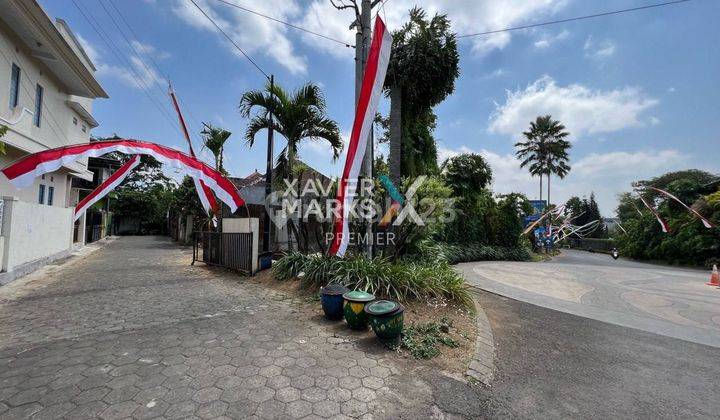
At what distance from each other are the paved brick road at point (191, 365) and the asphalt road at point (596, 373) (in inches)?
30.8

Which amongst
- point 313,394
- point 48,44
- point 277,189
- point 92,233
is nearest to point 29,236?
point 48,44

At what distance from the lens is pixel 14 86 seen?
9.47 m

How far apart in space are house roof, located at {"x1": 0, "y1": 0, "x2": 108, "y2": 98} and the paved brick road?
25.0 feet

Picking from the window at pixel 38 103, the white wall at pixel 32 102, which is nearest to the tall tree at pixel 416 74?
the white wall at pixel 32 102

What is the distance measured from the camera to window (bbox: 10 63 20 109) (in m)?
9.33

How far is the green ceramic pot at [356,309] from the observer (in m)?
4.38

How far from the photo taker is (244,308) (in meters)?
5.50

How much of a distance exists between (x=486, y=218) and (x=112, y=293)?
1724 centimetres

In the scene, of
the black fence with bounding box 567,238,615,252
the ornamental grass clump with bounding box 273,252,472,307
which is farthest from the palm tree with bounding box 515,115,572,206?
the ornamental grass clump with bounding box 273,252,472,307

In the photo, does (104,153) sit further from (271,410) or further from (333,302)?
(271,410)

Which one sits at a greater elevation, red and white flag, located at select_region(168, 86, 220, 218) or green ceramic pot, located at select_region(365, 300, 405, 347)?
red and white flag, located at select_region(168, 86, 220, 218)

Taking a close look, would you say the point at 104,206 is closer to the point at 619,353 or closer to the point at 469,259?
the point at 469,259

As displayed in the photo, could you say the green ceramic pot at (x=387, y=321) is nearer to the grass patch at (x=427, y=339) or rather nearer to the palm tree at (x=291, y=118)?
the grass patch at (x=427, y=339)

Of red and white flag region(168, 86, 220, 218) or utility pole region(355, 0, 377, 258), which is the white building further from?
utility pole region(355, 0, 377, 258)
